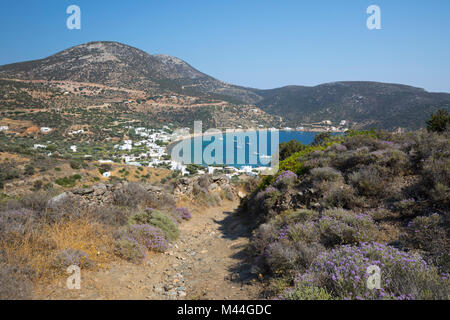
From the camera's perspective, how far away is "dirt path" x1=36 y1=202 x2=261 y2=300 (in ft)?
13.2

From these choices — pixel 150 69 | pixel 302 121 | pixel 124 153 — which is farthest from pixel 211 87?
pixel 124 153

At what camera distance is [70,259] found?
4250mm

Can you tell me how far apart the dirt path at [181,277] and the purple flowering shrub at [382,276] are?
1.35m

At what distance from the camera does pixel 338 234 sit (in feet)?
13.9

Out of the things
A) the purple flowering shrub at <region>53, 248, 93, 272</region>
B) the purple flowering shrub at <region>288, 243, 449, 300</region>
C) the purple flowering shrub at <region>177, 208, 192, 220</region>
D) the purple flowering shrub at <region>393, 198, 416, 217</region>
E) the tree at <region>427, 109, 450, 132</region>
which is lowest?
Answer: the purple flowering shrub at <region>177, 208, 192, 220</region>

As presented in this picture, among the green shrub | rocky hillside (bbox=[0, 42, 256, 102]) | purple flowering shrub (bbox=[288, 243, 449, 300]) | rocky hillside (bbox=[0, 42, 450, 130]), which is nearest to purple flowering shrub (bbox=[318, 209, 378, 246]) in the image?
purple flowering shrub (bbox=[288, 243, 449, 300])

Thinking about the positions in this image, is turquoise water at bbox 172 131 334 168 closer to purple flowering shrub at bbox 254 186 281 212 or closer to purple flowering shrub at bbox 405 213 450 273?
purple flowering shrub at bbox 254 186 281 212

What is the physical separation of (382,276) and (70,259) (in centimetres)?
491

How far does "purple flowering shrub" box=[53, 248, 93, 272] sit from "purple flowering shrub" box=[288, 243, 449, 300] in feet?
12.7

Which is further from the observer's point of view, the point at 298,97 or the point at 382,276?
the point at 298,97

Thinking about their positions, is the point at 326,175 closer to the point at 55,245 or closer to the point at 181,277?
the point at 181,277

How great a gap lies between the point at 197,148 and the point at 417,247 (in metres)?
82.8

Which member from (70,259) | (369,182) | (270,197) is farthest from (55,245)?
(369,182)

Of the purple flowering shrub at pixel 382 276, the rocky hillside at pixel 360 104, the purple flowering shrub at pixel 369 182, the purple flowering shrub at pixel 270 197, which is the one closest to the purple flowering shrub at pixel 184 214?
the purple flowering shrub at pixel 270 197
